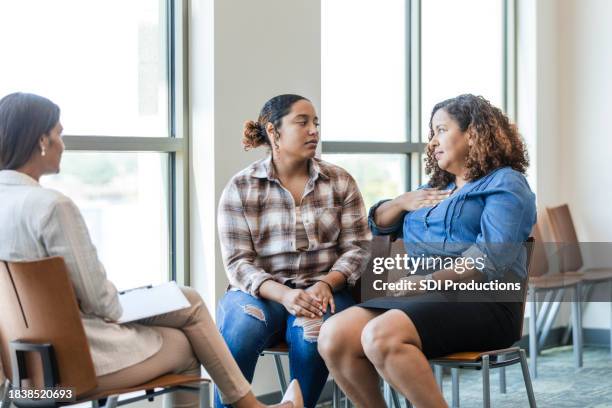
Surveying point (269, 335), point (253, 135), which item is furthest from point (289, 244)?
point (253, 135)

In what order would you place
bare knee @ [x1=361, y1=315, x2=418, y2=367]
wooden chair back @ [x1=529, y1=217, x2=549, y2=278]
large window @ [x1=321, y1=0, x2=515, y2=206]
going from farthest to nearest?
wooden chair back @ [x1=529, y1=217, x2=549, y2=278] < large window @ [x1=321, y1=0, x2=515, y2=206] < bare knee @ [x1=361, y1=315, x2=418, y2=367]

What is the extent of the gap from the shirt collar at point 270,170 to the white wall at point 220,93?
0.35m

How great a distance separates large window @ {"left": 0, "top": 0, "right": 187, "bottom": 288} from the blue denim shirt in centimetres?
97

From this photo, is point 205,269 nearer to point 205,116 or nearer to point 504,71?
point 205,116

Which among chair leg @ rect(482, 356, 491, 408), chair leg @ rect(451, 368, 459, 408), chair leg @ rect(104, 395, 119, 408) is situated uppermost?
chair leg @ rect(104, 395, 119, 408)

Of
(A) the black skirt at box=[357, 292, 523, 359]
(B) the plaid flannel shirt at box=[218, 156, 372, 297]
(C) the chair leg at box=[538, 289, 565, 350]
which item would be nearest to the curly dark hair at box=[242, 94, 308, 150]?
(B) the plaid flannel shirt at box=[218, 156, 372, 297]

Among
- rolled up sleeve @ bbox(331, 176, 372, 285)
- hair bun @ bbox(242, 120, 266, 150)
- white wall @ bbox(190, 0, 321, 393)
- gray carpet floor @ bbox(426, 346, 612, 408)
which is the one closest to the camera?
rolled up sleeve @ bbox(331, 176, 372, 285)

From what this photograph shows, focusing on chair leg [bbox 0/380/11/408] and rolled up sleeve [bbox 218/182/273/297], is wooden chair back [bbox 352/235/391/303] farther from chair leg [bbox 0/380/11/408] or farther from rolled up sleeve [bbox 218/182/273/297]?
chair leg [bbox 0/380/11/408]

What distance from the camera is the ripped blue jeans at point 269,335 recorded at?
127 inches

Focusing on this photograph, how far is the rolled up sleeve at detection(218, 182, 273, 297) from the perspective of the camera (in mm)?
3326

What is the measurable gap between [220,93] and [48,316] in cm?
164

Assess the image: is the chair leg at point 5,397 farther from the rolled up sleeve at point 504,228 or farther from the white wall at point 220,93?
the rolled up sleeve at point 504,228

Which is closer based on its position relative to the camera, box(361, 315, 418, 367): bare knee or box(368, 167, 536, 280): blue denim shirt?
box(361, 315, 418, 367): bare knee

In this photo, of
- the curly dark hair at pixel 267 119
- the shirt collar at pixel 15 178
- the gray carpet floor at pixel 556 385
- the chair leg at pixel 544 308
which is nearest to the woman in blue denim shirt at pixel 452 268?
the curly dark hair at pixel 267 119
